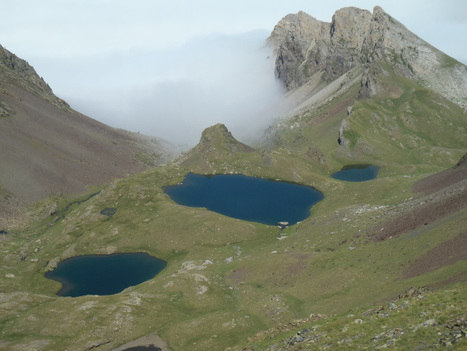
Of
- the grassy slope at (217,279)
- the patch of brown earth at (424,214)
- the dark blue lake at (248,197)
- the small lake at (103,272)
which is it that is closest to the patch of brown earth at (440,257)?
the grassy slope at (217,279)

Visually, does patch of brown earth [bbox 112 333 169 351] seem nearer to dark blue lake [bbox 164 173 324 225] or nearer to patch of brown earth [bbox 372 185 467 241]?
patch of brown earth [bbox 372 185 467 241]

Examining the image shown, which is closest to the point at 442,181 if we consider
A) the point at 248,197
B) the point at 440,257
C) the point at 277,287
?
the point at 440,257

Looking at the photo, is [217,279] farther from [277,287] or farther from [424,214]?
[424,214]

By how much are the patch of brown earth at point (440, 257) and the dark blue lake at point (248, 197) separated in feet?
260

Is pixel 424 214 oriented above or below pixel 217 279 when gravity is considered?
above

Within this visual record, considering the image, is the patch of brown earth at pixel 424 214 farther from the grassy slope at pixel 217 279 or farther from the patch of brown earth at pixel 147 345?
the patch of brown earth at pixel 147 345

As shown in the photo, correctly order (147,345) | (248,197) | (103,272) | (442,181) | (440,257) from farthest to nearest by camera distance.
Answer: (248,197)
(103,272)
(442,181)
(147,345)
(440,257)

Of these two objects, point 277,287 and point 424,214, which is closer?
point 424,214

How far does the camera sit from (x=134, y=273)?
388 feet

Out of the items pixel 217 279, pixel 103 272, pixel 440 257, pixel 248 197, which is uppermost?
pixel 248 197

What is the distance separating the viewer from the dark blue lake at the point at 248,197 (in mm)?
153500

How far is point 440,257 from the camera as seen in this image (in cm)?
6297

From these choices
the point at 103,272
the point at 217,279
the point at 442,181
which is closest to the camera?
the point at 217,279

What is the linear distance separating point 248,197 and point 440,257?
364 feet
